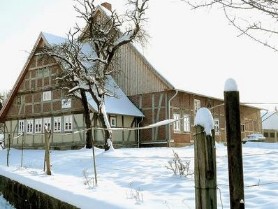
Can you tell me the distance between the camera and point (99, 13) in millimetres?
27750

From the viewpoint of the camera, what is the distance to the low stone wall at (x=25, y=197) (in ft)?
20.8

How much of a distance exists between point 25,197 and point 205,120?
622 centimetres

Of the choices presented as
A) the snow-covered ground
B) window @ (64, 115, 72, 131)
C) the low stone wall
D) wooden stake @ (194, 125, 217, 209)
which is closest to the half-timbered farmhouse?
window @ (64, 115, 72, 131)

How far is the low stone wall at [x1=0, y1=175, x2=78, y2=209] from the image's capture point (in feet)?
20.8

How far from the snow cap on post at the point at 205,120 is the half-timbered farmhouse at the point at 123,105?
19.5 metres

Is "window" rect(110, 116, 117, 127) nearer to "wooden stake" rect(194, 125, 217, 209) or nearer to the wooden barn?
the wooden barn

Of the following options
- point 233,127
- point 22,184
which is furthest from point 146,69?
point 233,127

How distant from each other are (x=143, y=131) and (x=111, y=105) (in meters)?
3.04

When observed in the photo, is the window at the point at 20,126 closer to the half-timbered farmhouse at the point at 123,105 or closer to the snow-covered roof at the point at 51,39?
the half-timbered farmhouse at the point at 123,105

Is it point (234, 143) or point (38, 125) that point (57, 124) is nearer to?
point (38, 125)

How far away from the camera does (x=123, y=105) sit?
2503cm

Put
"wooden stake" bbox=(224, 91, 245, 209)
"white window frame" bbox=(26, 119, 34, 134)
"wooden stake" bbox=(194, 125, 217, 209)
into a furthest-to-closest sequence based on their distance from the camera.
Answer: "white window frame" bbox=(26, 119, 34, 134) → "wooden stake" bbox=(194, 125, 217, 209) → "wooden stake" bbox=(224, 91, 245, 209)

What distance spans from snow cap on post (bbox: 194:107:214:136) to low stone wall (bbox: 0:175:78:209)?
2975mm

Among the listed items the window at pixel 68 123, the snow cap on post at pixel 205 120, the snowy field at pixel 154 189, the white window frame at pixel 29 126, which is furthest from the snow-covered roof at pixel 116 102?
the snow cap on post at pixel 205 120
